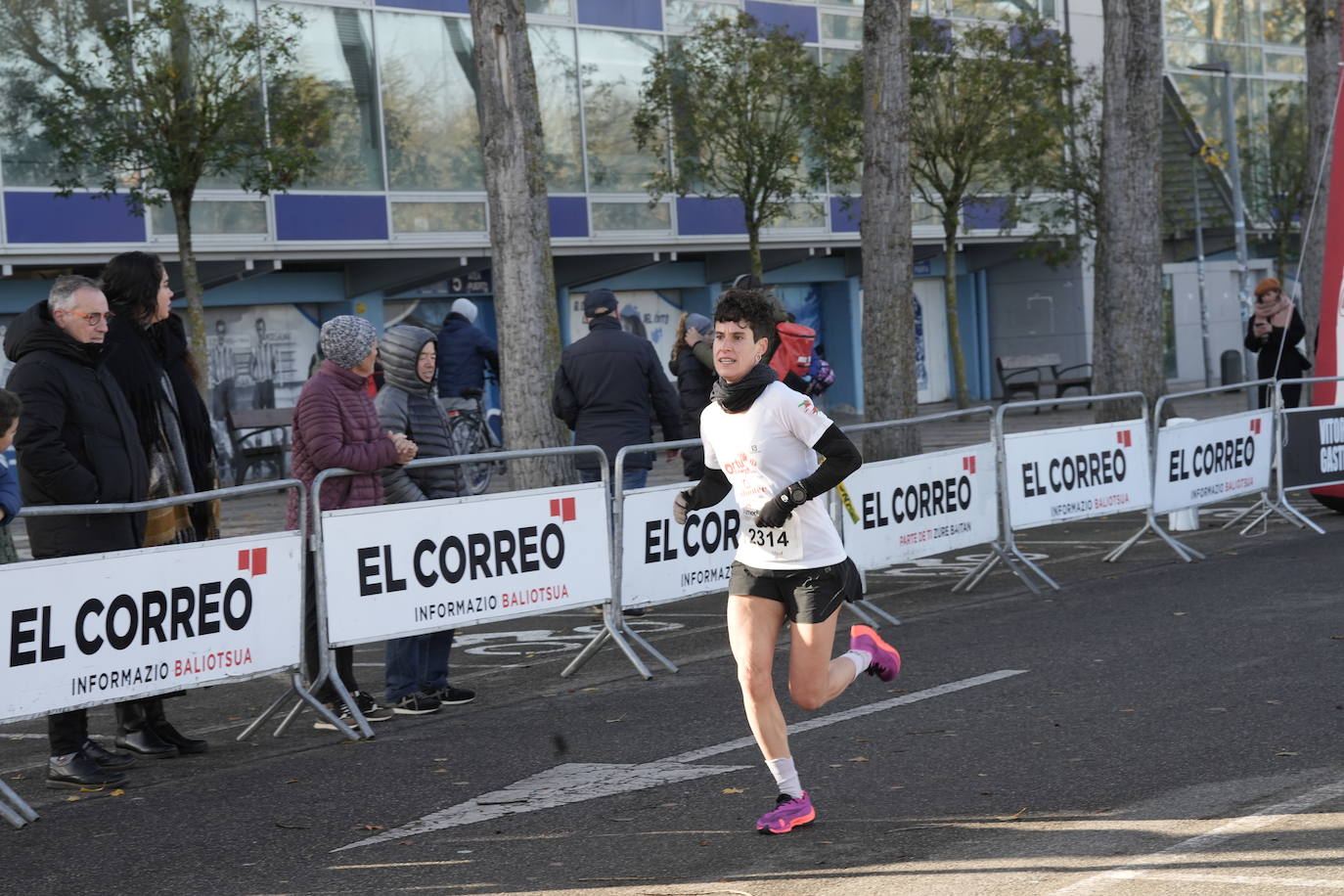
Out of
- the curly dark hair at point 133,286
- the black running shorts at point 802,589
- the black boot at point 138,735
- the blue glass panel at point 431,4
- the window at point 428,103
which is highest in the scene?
the blue glass panel at point 431,4

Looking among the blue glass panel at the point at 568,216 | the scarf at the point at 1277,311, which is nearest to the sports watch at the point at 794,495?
the scarf at the point at 1277,311

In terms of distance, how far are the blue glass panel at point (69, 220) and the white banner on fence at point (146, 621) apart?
16431mm

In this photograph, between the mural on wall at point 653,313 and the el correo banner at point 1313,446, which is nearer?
the el correo banner at point 1313,446

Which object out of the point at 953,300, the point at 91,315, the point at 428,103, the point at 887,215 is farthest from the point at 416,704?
the point at 953,300

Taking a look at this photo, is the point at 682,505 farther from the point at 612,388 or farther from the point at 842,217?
the point at 842,217

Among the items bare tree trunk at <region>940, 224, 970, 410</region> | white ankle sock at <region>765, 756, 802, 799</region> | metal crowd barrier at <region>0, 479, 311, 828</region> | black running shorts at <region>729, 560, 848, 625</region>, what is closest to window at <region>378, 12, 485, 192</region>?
bare tree trunk at <region>940, 224, 970, 410</region>

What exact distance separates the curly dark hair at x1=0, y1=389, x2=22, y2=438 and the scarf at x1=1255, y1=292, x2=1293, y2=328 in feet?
43.7

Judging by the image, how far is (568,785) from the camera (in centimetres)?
685

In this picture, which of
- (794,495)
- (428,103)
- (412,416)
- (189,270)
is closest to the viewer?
(794,495)

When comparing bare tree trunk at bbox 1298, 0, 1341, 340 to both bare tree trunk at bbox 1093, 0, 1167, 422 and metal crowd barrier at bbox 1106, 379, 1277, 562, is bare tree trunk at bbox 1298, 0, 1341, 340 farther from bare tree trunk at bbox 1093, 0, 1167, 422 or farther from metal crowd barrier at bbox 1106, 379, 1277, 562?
metal crowd barrier at bbox 1106, 379, 1277, 562

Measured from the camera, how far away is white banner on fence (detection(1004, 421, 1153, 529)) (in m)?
12.1

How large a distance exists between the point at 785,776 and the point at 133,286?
12.7ft

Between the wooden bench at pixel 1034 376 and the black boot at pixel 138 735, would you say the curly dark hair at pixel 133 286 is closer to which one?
the black boot at pixel 138 735

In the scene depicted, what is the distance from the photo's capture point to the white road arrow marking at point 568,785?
6.40 meters
